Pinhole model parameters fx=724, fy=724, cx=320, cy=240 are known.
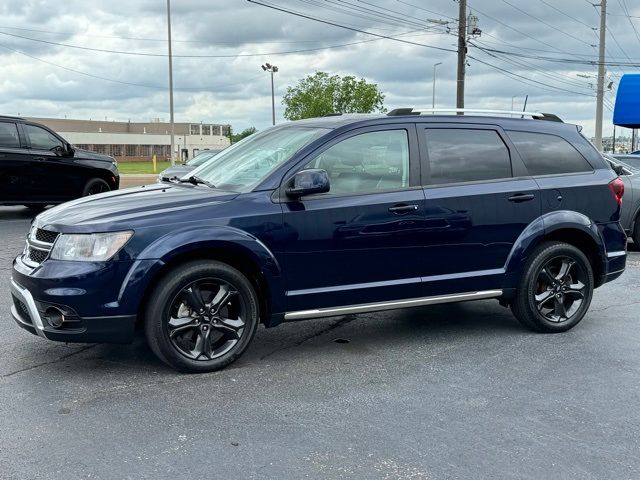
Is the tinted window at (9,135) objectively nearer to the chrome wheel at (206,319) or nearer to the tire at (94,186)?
the tire at (94,186)

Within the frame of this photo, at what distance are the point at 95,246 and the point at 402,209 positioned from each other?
217cm

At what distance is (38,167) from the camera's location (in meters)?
14.1

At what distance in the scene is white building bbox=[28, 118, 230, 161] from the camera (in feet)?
358

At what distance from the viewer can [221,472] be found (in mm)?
3451

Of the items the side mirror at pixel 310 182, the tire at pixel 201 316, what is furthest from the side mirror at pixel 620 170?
the tire at pixel 201 316

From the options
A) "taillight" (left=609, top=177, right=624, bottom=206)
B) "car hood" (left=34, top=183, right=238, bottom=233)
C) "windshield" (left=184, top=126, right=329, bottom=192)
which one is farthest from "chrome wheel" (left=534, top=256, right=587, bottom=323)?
"car hood" (left=34, top=183, right=238, bottom=233)

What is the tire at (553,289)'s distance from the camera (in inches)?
233

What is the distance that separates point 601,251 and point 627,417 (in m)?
2.25

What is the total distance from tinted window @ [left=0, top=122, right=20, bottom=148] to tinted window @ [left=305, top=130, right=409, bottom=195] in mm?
10499

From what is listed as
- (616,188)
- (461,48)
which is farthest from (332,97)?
(616,188)

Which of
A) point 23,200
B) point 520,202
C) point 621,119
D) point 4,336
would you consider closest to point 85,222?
point 4,336

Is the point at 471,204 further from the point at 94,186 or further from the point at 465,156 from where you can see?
the point at 94,186

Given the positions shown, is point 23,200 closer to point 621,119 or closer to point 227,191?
point 227,191

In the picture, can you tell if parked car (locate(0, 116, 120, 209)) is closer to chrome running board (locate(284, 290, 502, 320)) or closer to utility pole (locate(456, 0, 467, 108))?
chrome running board (locate(284, 290, 502, 320))
